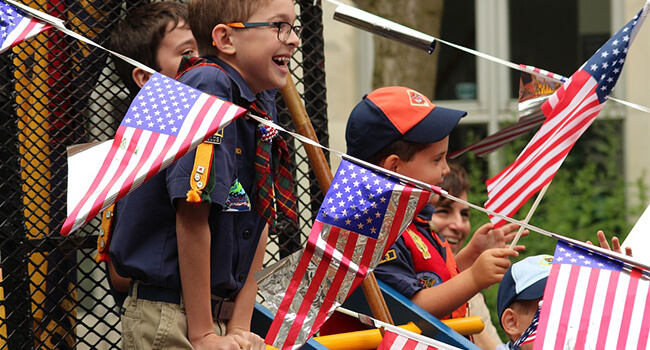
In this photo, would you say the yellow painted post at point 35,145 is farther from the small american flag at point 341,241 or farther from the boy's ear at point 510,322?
the boy's ear at point 510,322

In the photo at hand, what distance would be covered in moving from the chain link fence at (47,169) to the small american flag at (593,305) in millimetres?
1571

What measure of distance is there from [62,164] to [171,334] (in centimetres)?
89

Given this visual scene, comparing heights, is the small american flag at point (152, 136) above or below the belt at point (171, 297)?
above

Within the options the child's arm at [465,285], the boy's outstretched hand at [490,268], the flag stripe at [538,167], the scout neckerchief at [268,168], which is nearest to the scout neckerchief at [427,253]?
the child's arm at [465,285]

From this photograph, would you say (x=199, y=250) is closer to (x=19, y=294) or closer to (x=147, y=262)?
(x=147, y=262)

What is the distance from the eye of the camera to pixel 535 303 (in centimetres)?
331

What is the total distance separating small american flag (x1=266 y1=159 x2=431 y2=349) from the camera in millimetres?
2602

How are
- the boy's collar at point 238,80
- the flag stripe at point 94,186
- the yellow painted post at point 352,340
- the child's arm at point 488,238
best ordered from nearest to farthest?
the flag stripe at point 94,186 → the boy's collar at point 238,80 → the yellow painted post at point 352,340 → the child's arm at point 488,238

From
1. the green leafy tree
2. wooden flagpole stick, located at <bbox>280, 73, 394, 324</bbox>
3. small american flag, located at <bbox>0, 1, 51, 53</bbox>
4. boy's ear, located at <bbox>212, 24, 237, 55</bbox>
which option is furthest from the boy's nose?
the green leafy tree

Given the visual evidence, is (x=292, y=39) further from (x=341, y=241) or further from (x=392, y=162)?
(x=392, y=162)

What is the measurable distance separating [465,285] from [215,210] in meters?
1.12

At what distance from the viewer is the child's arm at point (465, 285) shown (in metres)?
3.37

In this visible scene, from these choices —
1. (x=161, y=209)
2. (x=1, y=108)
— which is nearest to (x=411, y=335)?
(x=161, y=209)

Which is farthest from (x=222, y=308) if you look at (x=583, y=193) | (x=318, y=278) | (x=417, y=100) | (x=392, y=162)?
(x=583, y=193)
